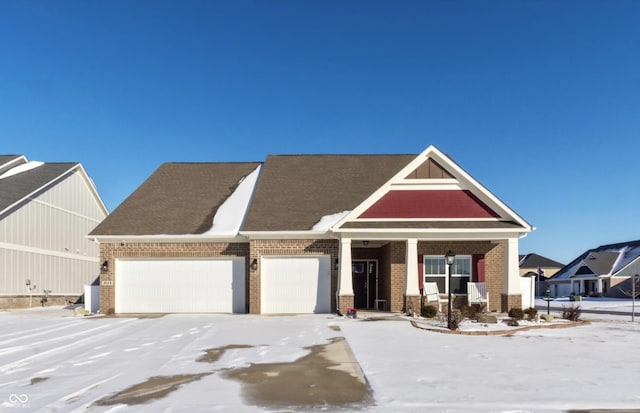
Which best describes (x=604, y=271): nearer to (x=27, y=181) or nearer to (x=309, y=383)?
(x=309, y=383)

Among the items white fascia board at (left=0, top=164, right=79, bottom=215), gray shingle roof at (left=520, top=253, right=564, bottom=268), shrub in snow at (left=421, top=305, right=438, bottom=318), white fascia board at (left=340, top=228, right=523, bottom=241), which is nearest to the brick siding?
white fascia board at (left=340, top=228, right=523, bottom=241)

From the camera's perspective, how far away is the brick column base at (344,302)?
17.5m

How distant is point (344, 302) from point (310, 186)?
632 cm

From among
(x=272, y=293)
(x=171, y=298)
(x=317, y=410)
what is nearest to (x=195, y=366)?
(x=317, y=410)

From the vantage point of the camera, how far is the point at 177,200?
21750 mm

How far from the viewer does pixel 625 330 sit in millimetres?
14422

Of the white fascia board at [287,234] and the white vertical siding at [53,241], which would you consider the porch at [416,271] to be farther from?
the white vertical siding at [53,241]

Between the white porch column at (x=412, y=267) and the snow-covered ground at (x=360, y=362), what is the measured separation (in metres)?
2.75

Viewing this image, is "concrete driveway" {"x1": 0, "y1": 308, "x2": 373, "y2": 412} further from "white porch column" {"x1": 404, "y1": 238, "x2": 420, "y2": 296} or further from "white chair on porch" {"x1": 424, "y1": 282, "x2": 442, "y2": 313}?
"white chair on porch" {"x1": 424, "y1": 282, "x2": 442, "y2": 313}

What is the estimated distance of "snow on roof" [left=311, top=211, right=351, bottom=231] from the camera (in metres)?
18.7

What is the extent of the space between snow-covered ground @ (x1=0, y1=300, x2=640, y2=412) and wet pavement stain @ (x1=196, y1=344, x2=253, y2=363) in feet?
0.39

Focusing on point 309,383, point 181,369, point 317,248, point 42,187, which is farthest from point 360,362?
point 42,187

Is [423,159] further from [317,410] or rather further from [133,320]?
[317,410]


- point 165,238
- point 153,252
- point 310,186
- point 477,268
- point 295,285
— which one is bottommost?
point 295,285
